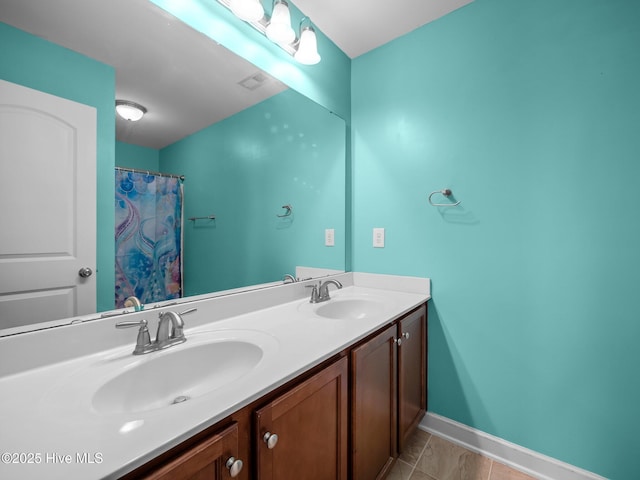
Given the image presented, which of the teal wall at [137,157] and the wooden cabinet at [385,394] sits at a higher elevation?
the teal wall at [137,157]

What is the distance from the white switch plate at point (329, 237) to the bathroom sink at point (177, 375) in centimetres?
93

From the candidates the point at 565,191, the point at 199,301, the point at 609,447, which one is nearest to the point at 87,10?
the point at 199,301

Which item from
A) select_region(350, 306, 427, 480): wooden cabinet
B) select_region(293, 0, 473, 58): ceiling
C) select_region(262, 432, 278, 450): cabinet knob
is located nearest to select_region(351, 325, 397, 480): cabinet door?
select_region(350, 306, 427, 480): wooden cabinet

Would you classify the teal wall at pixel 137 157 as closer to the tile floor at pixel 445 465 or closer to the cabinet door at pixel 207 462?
the cabinet door at pixel 207 462

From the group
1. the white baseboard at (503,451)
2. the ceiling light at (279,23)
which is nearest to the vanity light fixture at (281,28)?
the ceiling light at (279,23)

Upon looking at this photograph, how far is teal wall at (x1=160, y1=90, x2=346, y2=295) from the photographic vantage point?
3.73 feet

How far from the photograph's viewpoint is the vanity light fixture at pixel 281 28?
3.81 ft

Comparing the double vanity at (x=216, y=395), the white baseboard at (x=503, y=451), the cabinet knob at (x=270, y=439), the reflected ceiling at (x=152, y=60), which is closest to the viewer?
the double vanity at (x=216, y=395)

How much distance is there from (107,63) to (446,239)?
1622 mm

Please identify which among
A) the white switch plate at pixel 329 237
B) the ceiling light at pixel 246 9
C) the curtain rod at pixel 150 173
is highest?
the ceiling light at pixel 246 9

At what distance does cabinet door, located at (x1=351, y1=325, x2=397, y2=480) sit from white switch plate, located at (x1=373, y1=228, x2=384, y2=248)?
679mm

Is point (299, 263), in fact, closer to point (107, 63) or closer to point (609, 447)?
point (107, 63)

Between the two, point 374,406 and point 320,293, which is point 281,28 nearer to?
point 320,293

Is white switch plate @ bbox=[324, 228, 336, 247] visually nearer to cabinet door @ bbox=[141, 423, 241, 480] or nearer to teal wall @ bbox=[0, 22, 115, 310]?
teal wall @ bbox=[0, 22, 115, 310]
